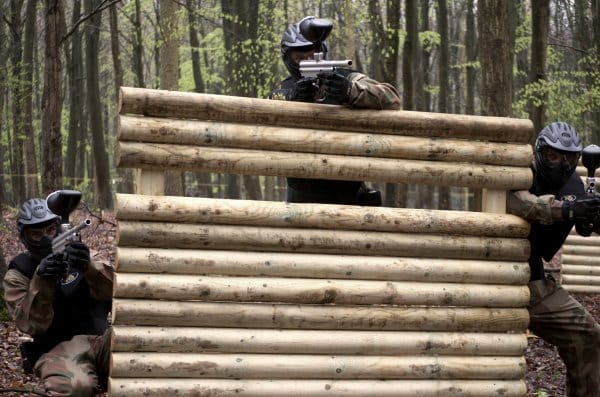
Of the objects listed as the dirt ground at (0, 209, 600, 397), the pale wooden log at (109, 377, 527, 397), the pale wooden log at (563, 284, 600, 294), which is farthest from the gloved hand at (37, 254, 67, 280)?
the pale wooden log at (563, 284, 600, 294)

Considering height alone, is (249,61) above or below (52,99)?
above

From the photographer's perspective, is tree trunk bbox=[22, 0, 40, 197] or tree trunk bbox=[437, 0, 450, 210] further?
tree trunk bbox=[437, 0, 450, 210]

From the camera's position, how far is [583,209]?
5.71m

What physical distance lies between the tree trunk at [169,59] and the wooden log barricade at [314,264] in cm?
954

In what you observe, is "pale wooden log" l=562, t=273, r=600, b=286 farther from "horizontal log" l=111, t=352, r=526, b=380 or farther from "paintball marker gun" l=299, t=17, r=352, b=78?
"paintball marker gun" l=299, t=17, r=352, b=78

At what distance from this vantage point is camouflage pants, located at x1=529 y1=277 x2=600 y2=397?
244 inches

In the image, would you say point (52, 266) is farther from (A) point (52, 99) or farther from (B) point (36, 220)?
(A) point (52, 99)

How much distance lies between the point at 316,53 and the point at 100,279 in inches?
91.5

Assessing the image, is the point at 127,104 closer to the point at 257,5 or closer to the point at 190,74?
the point at 257,5

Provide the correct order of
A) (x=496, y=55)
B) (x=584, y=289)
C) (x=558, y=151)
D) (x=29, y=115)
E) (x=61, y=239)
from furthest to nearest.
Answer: (x=29, y=115), (x=584, y=289), (x=496, y=55), (x=558, y=151), (x=61, y=239)

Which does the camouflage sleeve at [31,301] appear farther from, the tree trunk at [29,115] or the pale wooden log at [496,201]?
the tree trunk at [29,115]

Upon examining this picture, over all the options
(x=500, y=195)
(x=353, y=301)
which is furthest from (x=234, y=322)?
(x=500, y=195)

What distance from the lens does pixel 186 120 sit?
5.43m

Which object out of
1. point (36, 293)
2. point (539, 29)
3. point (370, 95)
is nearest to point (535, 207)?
point (370, 95)
